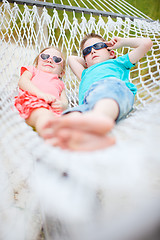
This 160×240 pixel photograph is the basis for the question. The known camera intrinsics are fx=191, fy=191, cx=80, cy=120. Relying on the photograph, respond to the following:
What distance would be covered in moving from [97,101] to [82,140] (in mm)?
204

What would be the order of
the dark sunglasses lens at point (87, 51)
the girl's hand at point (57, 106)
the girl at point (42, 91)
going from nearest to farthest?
the girl at point (42, 91)
the girl's hand at point (57, 106)
the dark sunglasses lens at point (87, 51)

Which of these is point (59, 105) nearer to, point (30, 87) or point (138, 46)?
point (30, 87)

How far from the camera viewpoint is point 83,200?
0.29m

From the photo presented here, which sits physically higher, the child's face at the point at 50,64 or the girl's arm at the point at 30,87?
the child's face at the point at 50,64

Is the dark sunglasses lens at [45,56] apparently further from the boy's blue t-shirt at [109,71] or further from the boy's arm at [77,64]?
the boy's blue t-shirt at [109,71]

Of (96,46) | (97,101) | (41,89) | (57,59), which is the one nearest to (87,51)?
(96,46)

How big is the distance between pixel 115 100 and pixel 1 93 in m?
0.55

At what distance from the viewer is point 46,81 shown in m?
0.98

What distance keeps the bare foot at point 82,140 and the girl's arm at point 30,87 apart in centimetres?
49

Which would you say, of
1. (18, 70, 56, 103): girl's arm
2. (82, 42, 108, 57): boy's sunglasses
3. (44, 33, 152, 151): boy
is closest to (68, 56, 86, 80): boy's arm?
(44, 33, 152, 151): boy

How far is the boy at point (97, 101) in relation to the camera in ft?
1.16

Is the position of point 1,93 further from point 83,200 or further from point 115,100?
point 83,200

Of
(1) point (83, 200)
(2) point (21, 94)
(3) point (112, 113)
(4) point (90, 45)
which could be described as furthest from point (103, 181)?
(4) point (90, 45)

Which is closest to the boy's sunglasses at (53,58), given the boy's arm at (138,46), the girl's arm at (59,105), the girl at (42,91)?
the girl at (42,91)
